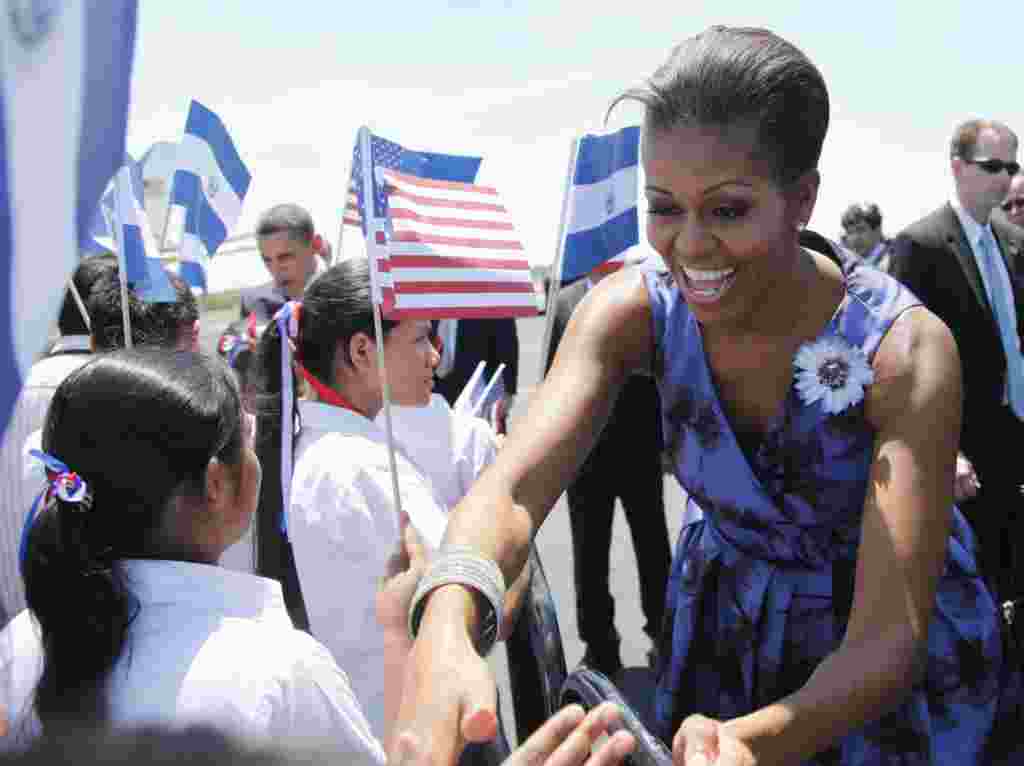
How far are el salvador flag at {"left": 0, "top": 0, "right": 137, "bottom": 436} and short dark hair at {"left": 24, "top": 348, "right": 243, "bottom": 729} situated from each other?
0.69 meters

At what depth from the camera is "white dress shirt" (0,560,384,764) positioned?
1.54m

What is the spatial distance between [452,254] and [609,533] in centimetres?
256

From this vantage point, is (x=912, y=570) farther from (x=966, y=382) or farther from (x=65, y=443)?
(x=966, y=382)

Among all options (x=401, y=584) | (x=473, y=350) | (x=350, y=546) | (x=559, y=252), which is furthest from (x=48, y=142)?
(x=473, y=350)

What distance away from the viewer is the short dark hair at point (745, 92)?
1604mm

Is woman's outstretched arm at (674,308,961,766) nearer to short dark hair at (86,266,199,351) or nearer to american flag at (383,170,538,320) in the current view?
american flag at (383,170,538,320)

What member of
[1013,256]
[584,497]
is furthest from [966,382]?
[584,497]

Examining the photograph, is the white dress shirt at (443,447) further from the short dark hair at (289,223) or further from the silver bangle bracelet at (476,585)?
the short dark hair at (289,223)

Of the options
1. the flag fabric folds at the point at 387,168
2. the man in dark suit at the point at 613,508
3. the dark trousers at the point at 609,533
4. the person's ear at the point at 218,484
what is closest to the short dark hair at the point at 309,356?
the flag fabric folds at the point at 387,168

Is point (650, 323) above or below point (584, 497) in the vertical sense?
above

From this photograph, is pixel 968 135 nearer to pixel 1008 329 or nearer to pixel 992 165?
pixel 992 165

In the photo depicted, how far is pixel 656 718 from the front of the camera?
192 centimetres

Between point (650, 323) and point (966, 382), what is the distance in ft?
10.1

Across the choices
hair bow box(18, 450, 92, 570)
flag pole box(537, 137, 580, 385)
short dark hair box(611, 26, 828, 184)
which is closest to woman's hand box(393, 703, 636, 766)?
hair bow box(18, 450, 92, 570)
